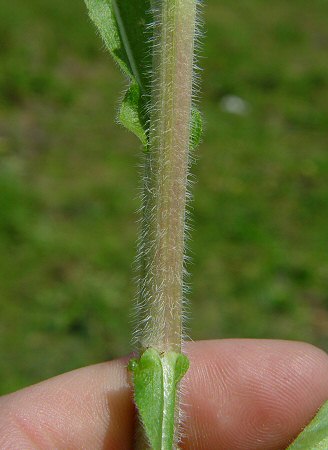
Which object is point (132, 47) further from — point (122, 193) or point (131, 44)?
point (122, 193)

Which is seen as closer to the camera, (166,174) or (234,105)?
(166,174)

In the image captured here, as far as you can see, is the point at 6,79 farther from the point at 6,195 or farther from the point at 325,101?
the point at 325,101

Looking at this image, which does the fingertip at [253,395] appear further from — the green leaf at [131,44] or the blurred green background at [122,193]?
the blurred green background at [122,193]

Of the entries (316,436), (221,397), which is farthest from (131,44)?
(221,397)

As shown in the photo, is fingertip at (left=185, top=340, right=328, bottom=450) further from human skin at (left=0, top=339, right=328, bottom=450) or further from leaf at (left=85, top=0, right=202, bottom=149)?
leaf at (left=85, top=0, right=202, bottom=149)

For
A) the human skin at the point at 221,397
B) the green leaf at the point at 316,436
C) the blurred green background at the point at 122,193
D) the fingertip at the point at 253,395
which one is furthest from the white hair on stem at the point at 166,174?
the blurred green background at the point at 122,193

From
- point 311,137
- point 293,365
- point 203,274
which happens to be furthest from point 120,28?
point 311,137

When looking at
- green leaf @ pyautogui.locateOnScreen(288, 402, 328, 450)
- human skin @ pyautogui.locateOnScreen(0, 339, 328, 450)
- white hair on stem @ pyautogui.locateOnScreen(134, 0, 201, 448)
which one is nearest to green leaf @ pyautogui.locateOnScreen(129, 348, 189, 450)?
white hair on stem @ pyautogui.locateOnScreen(134, 0, 201, 448)
